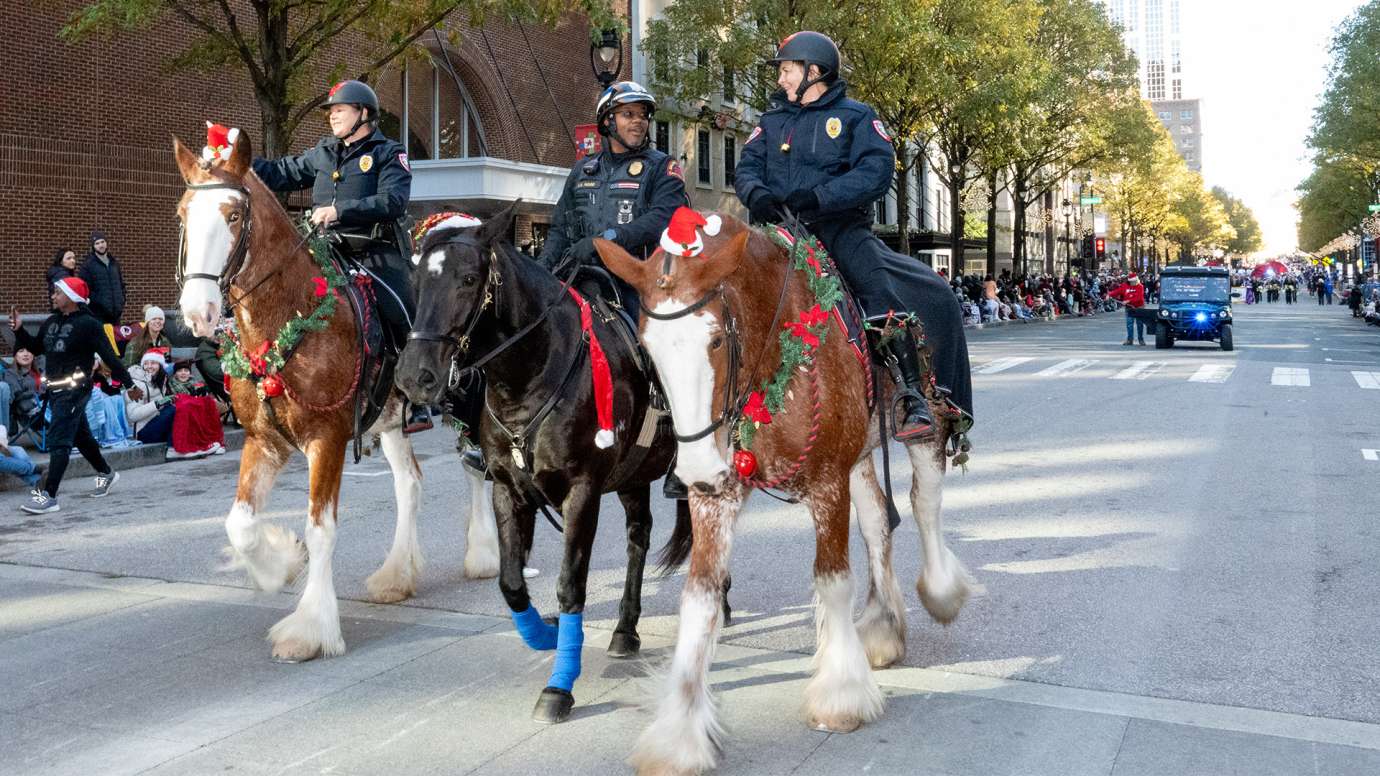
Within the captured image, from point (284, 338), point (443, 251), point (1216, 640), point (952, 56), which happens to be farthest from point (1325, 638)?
point (952, 56)

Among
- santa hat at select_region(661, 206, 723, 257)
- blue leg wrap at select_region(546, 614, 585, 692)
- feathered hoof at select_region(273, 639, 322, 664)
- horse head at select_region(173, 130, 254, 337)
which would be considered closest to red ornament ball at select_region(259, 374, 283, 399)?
Answer: horse head at select_region(173, 130, 254, 337)

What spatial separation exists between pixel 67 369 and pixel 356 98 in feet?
17.1

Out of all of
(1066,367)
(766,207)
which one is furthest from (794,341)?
(1066,367)

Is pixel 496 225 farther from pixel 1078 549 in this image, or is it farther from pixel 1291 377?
pixel 1291 377

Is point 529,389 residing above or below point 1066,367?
above

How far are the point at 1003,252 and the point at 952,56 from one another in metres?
48.7

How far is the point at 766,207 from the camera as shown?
5.61m

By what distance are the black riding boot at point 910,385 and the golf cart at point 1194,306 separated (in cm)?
2574

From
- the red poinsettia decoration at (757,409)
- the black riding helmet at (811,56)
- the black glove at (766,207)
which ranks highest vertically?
the black riding helmet at (811,56)

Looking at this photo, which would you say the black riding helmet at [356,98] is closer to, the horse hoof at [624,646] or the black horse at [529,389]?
the black horse at [529,389]

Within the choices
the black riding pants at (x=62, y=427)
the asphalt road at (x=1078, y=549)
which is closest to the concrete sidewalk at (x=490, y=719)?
the asphalt road at (x=1078, y=549)

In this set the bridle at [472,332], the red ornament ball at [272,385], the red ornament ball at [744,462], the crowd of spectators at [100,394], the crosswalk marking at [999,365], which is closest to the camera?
the red ornament ball at [744,462]

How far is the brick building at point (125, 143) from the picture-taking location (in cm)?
1984

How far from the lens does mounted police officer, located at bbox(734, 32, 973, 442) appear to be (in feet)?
18.0
